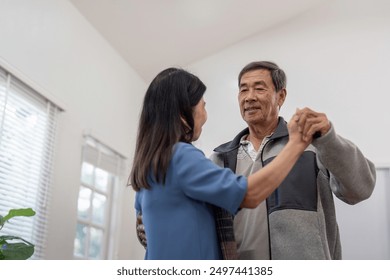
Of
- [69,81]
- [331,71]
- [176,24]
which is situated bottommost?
[69,81]

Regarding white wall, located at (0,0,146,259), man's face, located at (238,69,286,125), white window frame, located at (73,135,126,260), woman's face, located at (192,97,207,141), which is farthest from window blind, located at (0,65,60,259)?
woman's face, located at (192,97,207,141)

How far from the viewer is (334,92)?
4.09 meters

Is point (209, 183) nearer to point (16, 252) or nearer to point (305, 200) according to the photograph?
point (305, 200)

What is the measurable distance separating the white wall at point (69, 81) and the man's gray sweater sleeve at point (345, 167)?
1907mm

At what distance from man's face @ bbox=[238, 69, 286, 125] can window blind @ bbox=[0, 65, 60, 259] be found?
1451 millimetres

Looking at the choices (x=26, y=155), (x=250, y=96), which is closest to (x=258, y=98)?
(x=250, y=96)

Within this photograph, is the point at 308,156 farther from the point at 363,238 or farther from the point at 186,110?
the point at 363,238

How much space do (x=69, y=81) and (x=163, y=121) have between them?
227 centimetres

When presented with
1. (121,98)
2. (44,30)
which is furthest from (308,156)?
(121,98)

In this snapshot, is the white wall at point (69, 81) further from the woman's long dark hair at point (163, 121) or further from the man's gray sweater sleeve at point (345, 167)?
the man's gray sweater sleeve at point (345, 167)

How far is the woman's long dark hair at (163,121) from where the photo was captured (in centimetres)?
104

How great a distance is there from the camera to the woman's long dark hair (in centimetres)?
104

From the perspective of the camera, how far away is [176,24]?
3904mm
